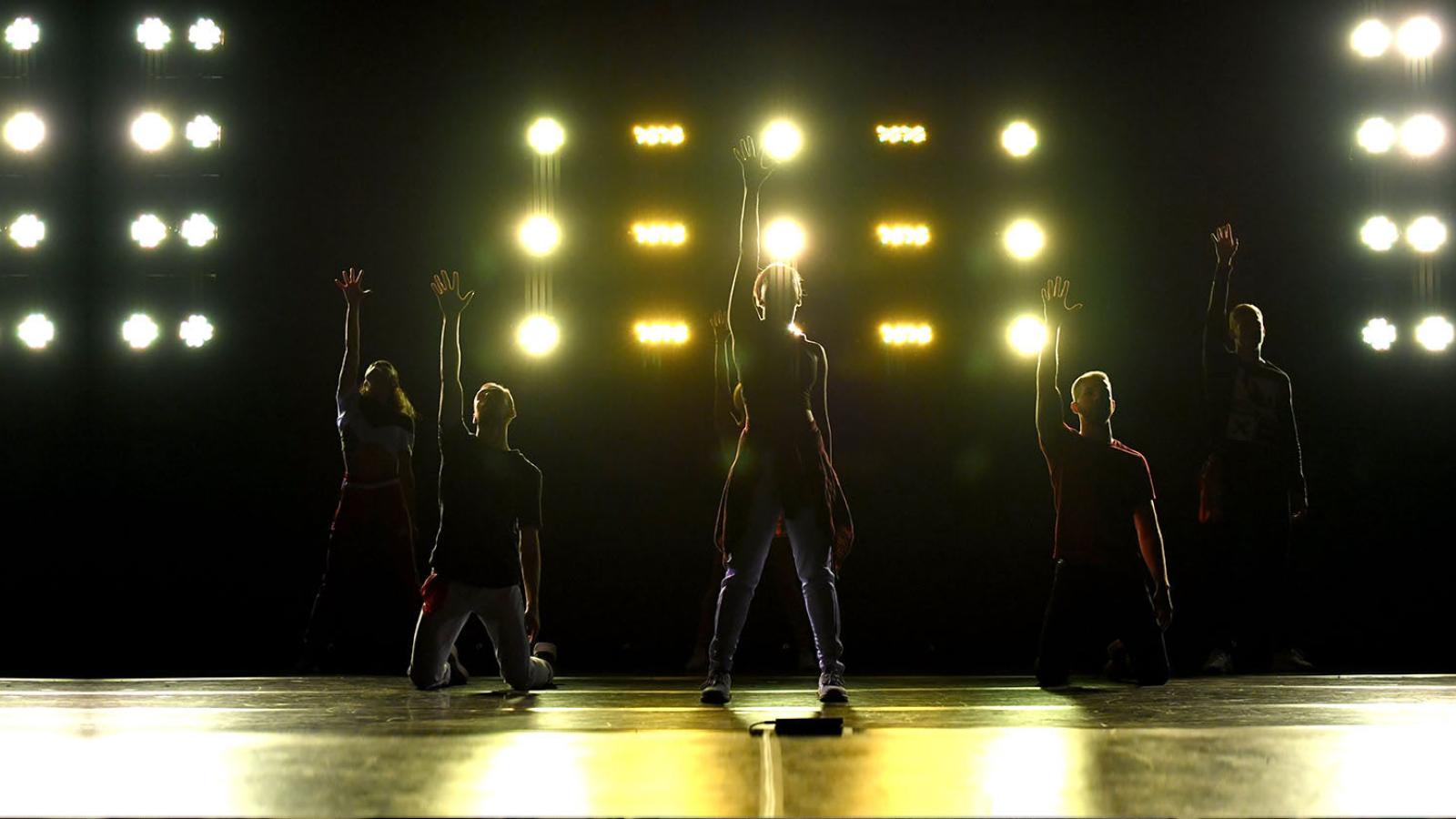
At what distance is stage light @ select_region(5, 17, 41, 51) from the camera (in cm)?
778

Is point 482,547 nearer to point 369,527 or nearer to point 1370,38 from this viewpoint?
point 369,527

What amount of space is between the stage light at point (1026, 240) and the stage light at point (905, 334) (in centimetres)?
73

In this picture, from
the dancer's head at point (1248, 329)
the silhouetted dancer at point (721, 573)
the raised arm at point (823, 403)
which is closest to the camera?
the raised arm at point (823, 403)

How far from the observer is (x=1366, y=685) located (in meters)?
5.29

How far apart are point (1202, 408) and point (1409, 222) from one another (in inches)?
67.2

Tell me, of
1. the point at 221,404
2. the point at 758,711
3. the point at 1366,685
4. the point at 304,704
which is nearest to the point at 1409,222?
the point at 1366,685

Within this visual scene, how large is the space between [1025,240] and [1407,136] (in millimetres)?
2457

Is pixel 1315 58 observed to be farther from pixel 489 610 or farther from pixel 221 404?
pixel 221 404

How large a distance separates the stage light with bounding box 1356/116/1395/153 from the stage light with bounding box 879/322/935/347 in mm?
2971

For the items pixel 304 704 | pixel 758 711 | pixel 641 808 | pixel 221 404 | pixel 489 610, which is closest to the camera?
pixel 641 808

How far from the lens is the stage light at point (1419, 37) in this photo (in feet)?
25.0

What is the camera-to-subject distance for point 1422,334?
761 centimetres

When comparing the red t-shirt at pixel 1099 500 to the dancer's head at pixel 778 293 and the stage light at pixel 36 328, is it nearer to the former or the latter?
the dancer's head at pixel 778 293

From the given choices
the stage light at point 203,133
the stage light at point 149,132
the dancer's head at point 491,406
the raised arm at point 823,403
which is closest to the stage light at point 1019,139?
the raised arm at point 823,403
